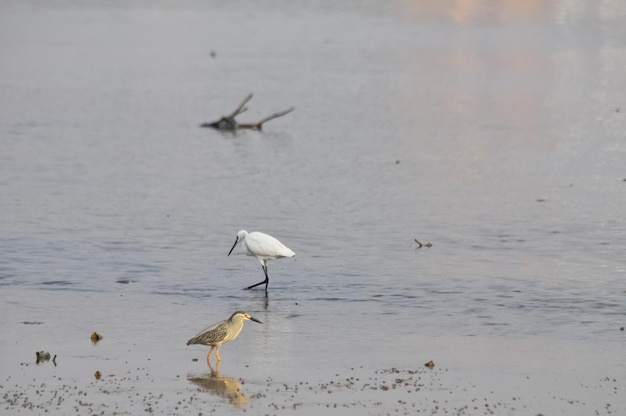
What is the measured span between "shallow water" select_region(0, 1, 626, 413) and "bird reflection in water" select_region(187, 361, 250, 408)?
0.67 feet

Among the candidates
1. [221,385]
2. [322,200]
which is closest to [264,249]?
[221,385]

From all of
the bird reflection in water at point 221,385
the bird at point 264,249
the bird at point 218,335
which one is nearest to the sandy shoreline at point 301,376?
the bird reflection in water at point 221,385

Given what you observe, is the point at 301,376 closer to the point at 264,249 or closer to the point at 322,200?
the point at 264,249

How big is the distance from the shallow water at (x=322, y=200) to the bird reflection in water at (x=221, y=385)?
0.67 feet

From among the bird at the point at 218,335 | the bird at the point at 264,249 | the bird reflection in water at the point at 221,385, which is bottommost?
the bird reflection in water at the point at 221,385

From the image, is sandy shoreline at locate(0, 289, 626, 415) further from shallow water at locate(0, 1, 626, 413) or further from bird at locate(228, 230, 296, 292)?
bird at locate(228, 230, 296, 292)

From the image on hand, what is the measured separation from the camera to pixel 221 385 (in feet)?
45.5

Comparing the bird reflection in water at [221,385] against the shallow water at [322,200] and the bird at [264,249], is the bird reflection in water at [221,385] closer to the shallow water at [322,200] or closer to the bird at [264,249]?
the shallow water at [322,200]

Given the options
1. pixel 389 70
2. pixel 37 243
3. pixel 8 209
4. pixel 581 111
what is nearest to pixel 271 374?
pixel 37 243

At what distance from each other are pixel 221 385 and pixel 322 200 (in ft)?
48.4

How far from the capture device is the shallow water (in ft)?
57.0

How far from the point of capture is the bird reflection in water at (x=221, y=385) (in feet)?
43.7

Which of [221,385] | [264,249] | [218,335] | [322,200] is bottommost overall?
[221,385]

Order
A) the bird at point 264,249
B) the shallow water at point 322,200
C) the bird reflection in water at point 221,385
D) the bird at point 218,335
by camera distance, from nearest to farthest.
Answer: the bird reflection in water at point 221,385 → the bird at point 218,335 → the shallow water at point 322,200 → the bird at point 264,249
